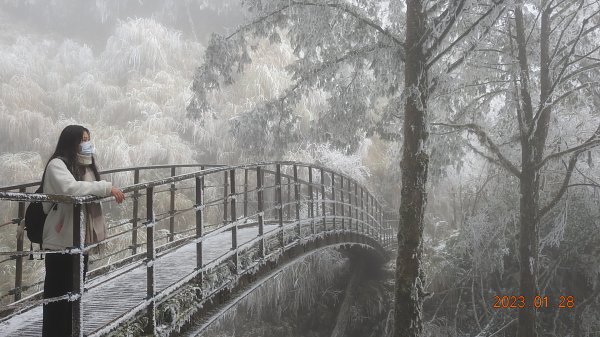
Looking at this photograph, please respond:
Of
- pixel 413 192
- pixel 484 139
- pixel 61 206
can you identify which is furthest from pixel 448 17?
pixel 61 206

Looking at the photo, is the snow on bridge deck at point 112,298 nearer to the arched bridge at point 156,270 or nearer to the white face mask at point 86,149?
the arched bridge at point 156,270

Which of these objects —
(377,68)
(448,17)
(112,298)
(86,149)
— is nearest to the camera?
(86,149)

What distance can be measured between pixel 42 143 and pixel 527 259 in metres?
12.6

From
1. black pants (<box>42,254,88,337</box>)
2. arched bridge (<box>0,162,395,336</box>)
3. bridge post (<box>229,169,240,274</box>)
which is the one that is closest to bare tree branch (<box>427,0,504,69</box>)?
arched bridge (<box>0,162,395,336</box>)

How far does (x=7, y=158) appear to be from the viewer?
11.9 m

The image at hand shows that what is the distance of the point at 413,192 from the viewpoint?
262 inches

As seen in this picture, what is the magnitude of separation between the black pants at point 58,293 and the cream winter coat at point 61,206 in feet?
0.43

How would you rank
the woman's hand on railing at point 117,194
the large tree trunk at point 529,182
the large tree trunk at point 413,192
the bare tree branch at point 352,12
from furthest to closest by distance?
the large tree trunk at point 529,182
the bare tree branch at point 352,12
the large tree trunk at point 413,192
the woman's hand on railing at point 117,194

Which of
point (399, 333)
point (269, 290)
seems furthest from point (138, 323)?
point (269, 290)

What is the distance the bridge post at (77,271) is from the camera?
3.07m

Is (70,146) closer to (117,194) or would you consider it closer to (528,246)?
(117,194)

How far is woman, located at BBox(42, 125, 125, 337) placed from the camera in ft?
10.3

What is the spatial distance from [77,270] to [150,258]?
779 millimetres

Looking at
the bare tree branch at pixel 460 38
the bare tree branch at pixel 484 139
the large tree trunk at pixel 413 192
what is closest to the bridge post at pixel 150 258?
the large tree trunk at pixel 413 192
